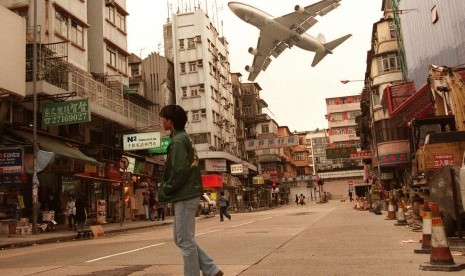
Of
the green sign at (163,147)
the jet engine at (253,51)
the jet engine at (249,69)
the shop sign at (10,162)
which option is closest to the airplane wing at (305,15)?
the jet engine at (253,51)

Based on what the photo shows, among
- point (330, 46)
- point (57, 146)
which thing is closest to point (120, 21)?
point (57, 146)

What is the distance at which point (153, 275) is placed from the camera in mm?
6891

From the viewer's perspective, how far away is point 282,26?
108 ft

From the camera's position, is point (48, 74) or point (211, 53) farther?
point (211, 53)

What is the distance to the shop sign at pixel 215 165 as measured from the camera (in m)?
54.1

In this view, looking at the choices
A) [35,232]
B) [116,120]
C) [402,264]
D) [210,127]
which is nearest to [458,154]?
[402,264]

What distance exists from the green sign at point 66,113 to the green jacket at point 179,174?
703 inches

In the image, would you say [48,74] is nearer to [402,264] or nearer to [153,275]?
[153,275]

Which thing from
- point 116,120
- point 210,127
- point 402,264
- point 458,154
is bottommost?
point 402,264

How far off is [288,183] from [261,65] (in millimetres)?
62869

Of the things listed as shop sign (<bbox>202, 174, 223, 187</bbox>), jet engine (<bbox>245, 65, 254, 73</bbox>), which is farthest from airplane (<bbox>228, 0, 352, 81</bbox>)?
shop sign (<bbox>202, 174, 223, 187</bbox>)

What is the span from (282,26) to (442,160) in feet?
74.2

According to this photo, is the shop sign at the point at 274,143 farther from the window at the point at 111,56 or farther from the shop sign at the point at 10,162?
the shop sign at the point at 10,162

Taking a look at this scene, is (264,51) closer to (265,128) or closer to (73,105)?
(73,105)
